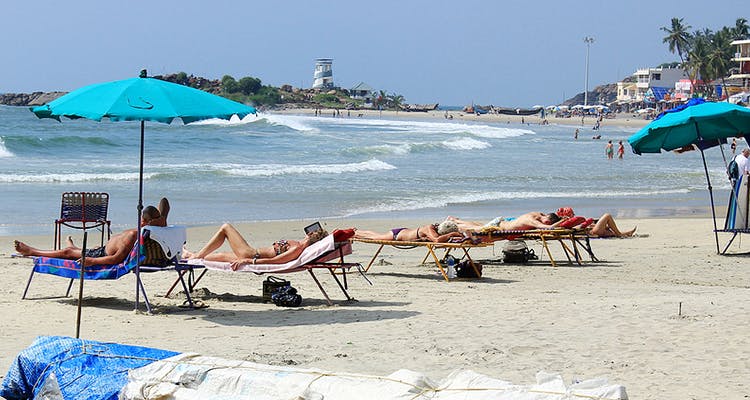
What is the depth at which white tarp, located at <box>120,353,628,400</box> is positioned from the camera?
4324 mm

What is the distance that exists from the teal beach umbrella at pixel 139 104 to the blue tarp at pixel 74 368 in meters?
2.57

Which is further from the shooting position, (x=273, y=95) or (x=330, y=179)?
(x=273, y=95)

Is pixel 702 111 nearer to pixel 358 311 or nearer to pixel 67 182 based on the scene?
pixel 358 311

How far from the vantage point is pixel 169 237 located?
8.54m

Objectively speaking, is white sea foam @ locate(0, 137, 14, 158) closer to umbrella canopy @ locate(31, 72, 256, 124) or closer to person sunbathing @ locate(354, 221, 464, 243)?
person sunbathing @ locate(354, 221, 464, 243)

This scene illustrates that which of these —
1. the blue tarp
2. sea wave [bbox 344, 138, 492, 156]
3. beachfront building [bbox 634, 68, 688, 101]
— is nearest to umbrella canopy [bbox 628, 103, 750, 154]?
the blue tarp

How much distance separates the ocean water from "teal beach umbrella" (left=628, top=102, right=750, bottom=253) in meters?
5.48

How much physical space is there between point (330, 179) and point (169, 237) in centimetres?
1924

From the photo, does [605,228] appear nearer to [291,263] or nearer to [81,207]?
[291,263]

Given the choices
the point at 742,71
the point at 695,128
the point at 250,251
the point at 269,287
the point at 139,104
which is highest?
the point at 742,71

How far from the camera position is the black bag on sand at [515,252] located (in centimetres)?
1221

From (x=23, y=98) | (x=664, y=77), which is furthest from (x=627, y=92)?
(x=23, y=98)

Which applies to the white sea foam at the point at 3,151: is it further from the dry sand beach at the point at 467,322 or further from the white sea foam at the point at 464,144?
the dry sand beach at the point at 467,322

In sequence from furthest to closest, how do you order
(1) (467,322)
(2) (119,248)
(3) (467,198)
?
(3) (467,198) → (2) (119,248) → (1) (467,322)
